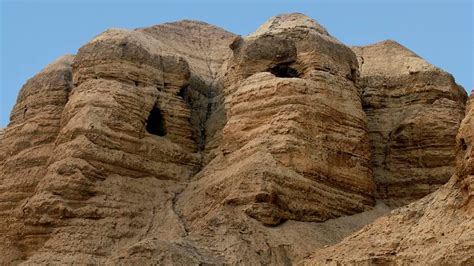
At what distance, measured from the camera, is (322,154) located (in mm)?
31531

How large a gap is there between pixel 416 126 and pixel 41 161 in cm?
1604

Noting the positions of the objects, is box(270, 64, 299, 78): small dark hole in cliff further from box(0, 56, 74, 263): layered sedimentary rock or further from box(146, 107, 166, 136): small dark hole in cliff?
box(0, 56, 74, 263): layered sedimentary rock

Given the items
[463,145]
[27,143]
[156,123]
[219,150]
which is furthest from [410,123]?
[27,143]

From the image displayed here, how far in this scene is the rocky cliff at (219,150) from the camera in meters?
29.5

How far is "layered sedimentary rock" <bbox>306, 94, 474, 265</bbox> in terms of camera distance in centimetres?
1939

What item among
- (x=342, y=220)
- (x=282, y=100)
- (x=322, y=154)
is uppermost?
(x=282, y=100)

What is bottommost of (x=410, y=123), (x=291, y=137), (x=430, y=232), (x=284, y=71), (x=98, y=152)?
(x=430, y=232)

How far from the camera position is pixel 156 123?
3681 cm

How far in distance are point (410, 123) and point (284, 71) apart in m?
5.93

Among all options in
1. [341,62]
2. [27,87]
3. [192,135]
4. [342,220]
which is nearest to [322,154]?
[342,220]

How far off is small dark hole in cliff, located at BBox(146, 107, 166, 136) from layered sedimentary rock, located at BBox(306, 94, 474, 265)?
48.6 feet

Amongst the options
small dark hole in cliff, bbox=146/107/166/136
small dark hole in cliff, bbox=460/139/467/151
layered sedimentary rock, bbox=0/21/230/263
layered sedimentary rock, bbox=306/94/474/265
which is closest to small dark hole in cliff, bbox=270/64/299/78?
layered sedimentary rock, bbox=0/21/230/263

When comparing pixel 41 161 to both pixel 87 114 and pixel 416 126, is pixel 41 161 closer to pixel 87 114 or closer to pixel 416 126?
pixel 87 114

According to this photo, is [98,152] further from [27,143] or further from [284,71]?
[284,71]
